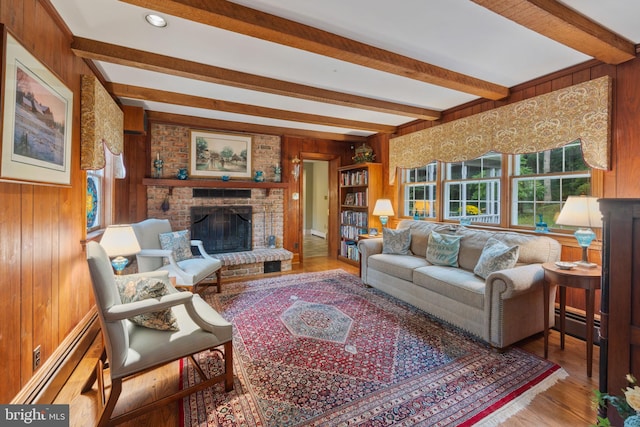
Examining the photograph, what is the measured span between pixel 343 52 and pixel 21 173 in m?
2.23

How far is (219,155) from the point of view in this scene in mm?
4824

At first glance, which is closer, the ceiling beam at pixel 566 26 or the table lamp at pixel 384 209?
the ceiling beam at pixel 566 26

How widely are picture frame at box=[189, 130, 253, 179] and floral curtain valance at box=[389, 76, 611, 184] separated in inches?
117

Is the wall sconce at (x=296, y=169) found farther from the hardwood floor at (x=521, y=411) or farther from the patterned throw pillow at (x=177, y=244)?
the hardwood floor at (x=521, y=411)

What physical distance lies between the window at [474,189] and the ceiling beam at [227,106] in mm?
1481

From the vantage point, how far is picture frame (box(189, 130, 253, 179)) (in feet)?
15.3

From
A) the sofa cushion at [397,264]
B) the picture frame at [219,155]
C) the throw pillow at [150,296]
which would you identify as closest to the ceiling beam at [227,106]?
the picture frame at [219,155]

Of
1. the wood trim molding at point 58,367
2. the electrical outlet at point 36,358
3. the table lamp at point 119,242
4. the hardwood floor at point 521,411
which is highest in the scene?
the table lamp at point 119,242

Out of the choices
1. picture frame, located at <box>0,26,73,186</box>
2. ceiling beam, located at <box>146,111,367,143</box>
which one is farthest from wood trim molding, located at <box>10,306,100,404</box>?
ceiling beam, located at <box>146,111,367,143</box>

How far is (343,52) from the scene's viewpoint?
2.27 meters

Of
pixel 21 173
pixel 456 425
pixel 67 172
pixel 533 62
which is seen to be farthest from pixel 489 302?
pixel 67 172

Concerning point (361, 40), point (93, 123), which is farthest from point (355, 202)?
point (93, 123)

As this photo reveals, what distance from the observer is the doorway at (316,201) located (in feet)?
28.0

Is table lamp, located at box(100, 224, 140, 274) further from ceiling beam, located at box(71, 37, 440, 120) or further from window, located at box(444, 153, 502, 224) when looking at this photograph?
window, located at box(444, 153, 502, 224)
